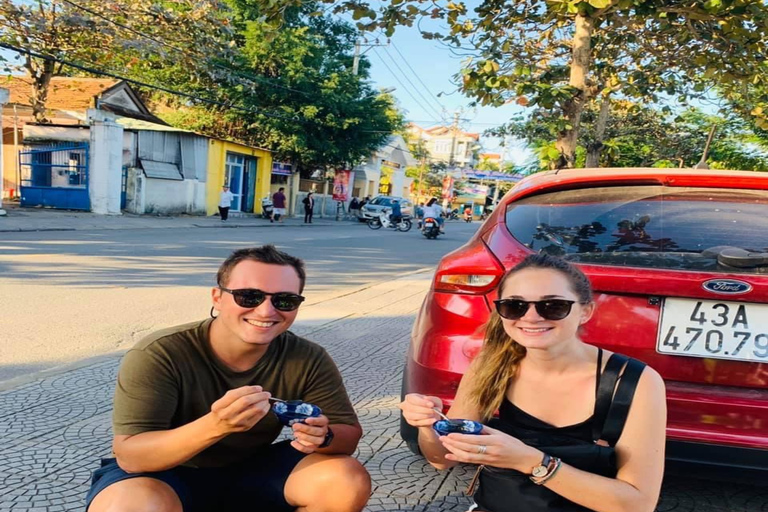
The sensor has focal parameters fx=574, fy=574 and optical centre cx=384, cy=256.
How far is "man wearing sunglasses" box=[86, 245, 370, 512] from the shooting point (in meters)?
1.60

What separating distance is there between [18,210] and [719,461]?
718 inches

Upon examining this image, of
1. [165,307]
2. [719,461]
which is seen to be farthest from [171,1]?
[719,461]

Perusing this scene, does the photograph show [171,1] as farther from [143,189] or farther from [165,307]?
[165,307]

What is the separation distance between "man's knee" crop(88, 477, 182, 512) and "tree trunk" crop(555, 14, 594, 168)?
5358 millimetres

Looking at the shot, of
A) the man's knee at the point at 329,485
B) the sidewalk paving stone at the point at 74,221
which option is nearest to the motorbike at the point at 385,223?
the sidewalk paving stone at the point at 74,221

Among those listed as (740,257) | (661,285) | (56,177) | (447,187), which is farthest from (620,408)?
(447,187)

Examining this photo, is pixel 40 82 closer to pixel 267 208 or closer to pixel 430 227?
pixel 267 208

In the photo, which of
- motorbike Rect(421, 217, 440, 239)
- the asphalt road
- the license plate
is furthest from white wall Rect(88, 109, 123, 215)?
the license plate

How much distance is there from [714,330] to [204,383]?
1767mm

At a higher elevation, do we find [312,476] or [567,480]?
[567,480]

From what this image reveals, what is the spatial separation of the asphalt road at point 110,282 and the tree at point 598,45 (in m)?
3.11

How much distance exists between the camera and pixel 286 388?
188 centimetres

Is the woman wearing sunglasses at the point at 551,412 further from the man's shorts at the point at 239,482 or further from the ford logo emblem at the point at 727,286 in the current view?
the ford logo emblem at the point at 727,286

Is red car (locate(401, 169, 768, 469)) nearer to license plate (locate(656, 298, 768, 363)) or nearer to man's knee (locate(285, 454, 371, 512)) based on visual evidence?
license plate (locate(656, 298, 768, 363))
